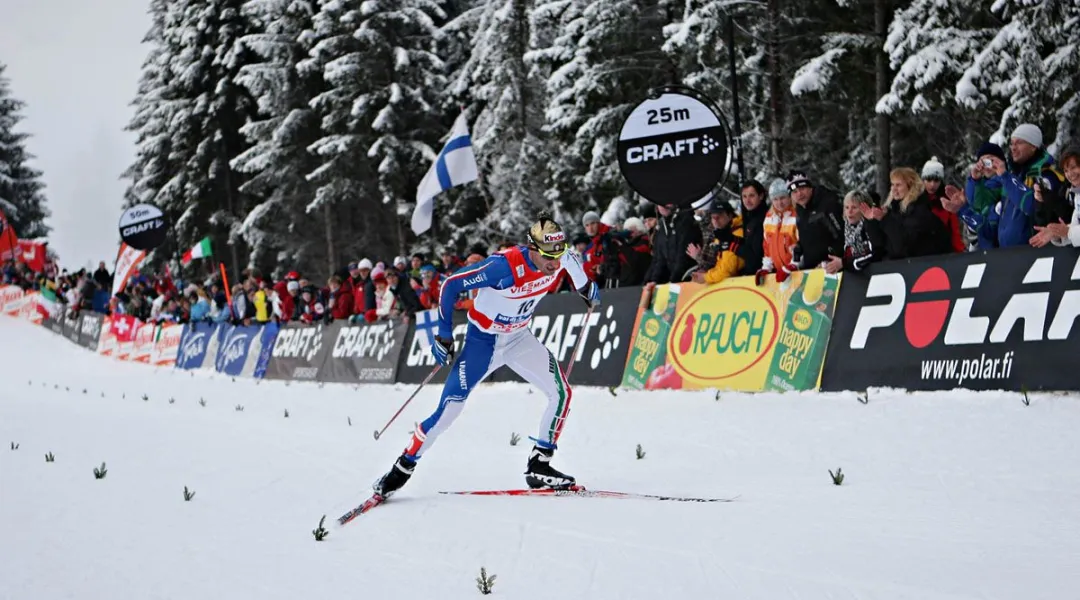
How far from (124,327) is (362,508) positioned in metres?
26.5

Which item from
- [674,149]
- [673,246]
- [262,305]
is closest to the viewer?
[674,149]

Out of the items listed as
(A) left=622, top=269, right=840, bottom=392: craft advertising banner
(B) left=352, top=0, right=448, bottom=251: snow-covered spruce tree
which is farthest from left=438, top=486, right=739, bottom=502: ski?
(B) left=352, top=0, right=448, bottom=251: snow-covered spruce tree

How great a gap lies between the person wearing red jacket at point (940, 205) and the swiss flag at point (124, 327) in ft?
83.8

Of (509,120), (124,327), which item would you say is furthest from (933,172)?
(124,327)

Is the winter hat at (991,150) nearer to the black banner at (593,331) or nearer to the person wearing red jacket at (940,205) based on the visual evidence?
the person wearing red jacket at (940,205)

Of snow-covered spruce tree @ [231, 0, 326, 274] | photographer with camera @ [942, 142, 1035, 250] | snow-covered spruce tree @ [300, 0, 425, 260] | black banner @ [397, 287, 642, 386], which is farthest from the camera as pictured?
snow-covered spruce tree @ [231, 0, 326, 274]

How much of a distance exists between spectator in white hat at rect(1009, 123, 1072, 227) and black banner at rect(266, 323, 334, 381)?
14154 mm

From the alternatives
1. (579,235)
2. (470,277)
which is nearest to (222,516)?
(470,277)

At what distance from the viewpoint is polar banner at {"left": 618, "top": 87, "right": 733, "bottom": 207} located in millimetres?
12258

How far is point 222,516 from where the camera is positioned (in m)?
7.01

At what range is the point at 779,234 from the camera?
11320 millimetres

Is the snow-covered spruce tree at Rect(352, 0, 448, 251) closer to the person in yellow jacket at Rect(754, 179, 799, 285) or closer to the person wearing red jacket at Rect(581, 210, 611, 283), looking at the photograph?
the person wearing red jacket at Rect(581, 210, 611, 283)

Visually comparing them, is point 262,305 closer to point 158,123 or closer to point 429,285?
point 429,285

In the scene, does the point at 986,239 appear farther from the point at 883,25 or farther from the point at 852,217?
the point at 883,25
